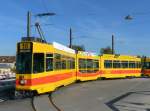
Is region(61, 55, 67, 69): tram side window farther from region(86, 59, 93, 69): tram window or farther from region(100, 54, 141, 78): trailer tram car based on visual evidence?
region(100, 54, 141, 78): trailer tram car

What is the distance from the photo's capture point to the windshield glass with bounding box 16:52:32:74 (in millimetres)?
22266

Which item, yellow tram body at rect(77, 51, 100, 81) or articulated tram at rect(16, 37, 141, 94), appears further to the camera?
yellow tram body at rect(77, 51, 100, 81)

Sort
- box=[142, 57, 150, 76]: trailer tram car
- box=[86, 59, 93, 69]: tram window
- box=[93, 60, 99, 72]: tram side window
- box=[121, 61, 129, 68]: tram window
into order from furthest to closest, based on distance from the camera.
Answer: box=[142, 57, 150, 76]: trailer tram car → box=[121, 61, 129, 68]: tram window → box=[93, 60, 99, 72]: tram side window → box=[86, 59, 93, 69]: tram window

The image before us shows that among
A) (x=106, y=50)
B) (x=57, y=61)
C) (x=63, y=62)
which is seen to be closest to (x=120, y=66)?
(x=63, y=62)

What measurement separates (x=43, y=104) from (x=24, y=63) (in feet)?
10.7

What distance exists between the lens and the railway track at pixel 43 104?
60.3 ft

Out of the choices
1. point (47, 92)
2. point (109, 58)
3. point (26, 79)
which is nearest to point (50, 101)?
point (26, 79)

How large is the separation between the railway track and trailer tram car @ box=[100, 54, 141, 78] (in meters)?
22.4

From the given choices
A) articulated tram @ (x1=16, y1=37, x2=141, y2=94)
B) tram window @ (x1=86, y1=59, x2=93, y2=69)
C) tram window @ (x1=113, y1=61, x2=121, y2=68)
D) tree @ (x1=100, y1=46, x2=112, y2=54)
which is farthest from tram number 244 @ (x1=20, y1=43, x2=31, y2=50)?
tree @ (x1=100, y1=46, x2=112, y2=54)

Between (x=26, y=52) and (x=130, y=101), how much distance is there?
5798mm

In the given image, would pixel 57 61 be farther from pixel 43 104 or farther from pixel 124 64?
pixel 124 64

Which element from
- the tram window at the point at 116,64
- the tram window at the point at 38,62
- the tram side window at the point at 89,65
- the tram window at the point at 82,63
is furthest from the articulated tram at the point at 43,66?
the tram window at the point at 116,64

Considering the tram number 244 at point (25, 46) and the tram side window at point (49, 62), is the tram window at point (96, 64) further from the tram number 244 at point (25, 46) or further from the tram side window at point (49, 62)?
the tram number 244 at point (25, 46)

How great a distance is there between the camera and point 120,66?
48.5 metres
